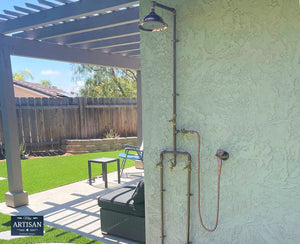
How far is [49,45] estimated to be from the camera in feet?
15.6

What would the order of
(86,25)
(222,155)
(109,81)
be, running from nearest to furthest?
1. (222,155)
2. (86,25)
3. (109,81)

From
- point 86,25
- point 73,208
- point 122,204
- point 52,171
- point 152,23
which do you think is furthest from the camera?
point 52,171

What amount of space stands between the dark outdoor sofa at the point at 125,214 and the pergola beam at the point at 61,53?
287 centimetres

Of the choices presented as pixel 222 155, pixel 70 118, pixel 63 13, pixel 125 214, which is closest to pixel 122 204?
pixel 125 214

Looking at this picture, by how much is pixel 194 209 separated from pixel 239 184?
52 cm

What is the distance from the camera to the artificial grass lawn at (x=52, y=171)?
5.57m

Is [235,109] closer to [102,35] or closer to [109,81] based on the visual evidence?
[102,35]

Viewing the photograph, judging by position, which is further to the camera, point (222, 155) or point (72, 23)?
point (72, 23)

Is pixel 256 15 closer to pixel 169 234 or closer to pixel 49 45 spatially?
pixel 169 234

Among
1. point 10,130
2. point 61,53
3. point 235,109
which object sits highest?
point 61,53

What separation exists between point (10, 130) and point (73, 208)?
1.67 m

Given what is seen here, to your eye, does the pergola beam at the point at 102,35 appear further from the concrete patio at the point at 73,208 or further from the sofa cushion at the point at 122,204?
the concrete patio at the point at 73,208

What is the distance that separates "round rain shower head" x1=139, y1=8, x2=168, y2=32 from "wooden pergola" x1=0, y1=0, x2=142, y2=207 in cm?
86

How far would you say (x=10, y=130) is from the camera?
424 cm
